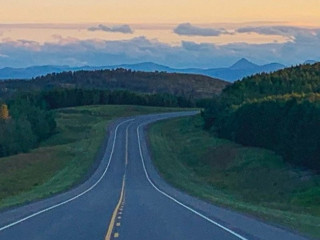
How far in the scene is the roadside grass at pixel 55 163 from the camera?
48.8m

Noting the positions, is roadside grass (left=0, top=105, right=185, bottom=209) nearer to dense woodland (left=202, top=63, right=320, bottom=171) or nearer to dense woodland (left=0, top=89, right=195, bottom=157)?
dense woodland (left=0, top=89, right=195, bottom=157)

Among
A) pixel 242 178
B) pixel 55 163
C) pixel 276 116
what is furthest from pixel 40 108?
pixel 242 178

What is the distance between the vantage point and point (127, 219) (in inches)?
1031

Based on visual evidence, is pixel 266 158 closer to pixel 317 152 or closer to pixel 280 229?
pixel 317 152

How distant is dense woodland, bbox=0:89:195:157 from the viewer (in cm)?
9169

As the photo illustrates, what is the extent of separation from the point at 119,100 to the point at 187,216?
438 feet

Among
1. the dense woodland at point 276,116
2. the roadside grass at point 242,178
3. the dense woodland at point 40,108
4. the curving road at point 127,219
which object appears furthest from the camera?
the dense woodland at point 40,108

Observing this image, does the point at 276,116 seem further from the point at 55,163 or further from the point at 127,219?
the point at 127,219

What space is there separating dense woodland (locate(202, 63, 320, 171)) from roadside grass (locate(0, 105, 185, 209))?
45.9ft

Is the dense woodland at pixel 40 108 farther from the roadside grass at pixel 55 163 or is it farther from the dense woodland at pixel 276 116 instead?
the dense woodland at pixel 276 116

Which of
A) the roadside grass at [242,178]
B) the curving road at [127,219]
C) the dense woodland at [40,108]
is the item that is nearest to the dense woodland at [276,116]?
the roadside grass at [242,178]

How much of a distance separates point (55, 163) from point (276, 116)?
19123 mm

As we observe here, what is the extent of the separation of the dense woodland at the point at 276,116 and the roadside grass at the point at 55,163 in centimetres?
1398

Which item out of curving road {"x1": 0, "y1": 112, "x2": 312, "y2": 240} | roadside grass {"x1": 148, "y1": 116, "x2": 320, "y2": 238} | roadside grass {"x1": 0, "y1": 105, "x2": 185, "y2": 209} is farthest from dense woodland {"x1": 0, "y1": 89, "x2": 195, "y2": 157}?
curving road {"x1": 0, "y1": 112, "x2": 312, "y2": 240}
